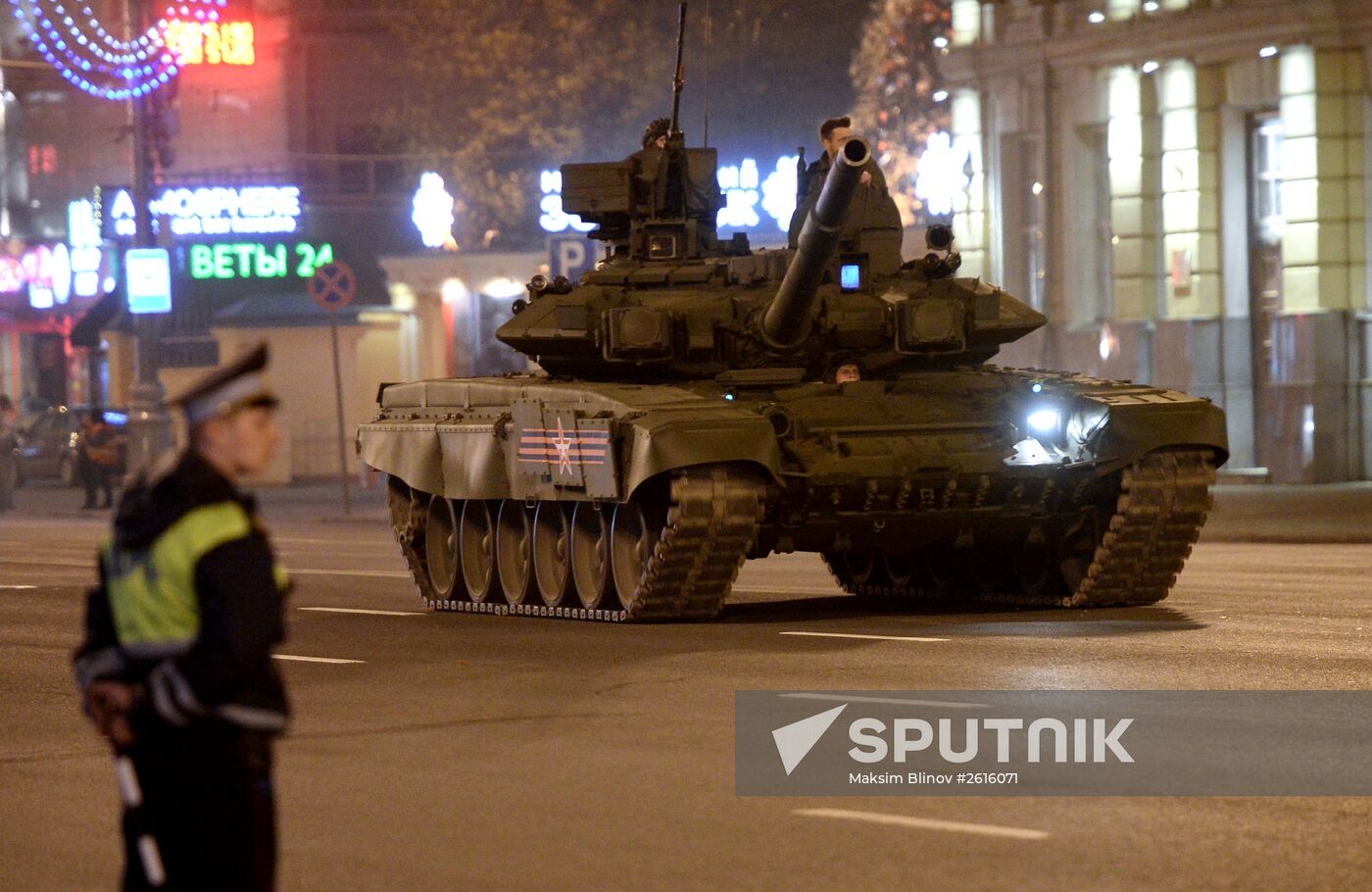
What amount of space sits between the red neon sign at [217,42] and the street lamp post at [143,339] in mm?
12779

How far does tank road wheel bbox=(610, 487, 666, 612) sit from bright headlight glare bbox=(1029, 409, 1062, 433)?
253 cm

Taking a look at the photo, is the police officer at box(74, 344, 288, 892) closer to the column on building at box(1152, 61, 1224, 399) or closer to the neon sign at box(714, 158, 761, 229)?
the column on building at box(1152, 61, 1224, 399)

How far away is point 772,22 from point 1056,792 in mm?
45405

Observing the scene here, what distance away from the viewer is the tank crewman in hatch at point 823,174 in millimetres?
15859

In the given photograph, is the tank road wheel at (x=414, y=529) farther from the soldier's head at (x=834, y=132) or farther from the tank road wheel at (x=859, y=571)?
the soldier's head at (x=834, y=132)

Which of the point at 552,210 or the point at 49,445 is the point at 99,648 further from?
the point at 49,445

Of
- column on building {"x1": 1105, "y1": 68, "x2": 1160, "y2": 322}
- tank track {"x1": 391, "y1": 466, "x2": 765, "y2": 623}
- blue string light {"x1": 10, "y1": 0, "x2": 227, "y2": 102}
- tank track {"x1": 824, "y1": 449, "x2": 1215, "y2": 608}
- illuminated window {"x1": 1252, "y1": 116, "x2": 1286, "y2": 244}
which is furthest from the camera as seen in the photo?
blue string light {"x1": 10, "y1": 0, "x2": 227, "y2": 102}

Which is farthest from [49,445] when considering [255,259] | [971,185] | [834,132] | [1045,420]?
[1045,420]

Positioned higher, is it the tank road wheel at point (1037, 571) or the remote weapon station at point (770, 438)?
the remote weapon station at point (770, 438)

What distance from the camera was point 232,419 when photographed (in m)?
5.48

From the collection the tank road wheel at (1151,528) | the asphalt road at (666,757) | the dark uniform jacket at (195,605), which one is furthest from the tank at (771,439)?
the dark uniform jacket at (195,605)

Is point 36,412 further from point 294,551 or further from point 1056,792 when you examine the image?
point 1056,792

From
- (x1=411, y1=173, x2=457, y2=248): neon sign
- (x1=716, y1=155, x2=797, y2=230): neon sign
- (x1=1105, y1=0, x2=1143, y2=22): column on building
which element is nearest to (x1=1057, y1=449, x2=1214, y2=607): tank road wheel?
(x1=1105, y1=0, x2=1143, y2=22): column on building

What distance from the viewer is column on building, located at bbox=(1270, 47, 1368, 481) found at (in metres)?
30.0
